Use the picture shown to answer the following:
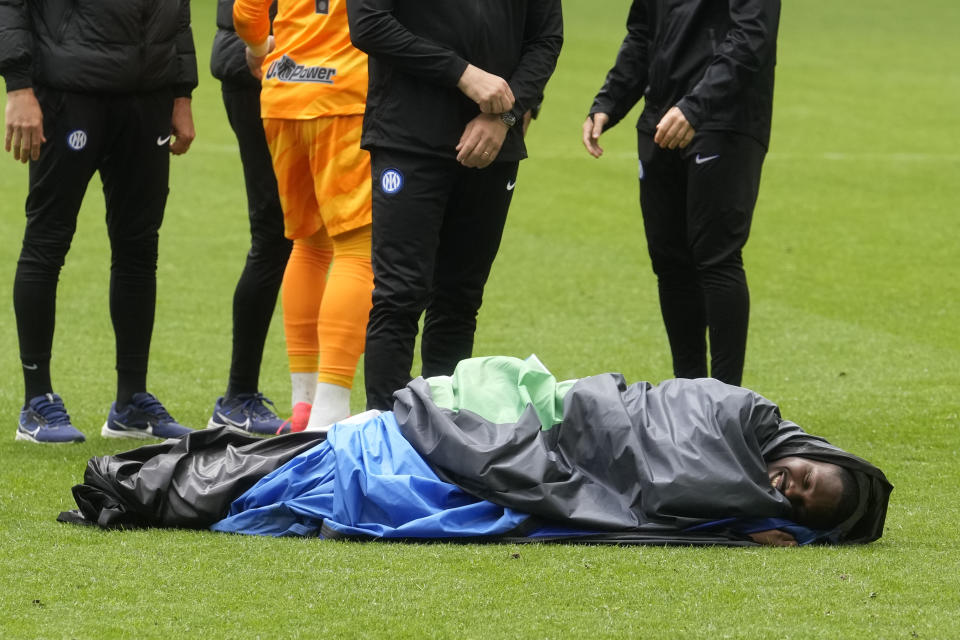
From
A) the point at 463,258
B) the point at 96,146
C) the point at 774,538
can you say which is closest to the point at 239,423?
the point at 96,146

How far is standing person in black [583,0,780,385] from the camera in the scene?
464 centimetres

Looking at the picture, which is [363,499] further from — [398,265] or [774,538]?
[774,538]

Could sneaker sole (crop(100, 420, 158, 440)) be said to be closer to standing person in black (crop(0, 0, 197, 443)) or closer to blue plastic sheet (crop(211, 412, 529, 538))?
standing person in black (crop(0, 0, 197, 443))

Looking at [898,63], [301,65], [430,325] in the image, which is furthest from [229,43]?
[898,63]

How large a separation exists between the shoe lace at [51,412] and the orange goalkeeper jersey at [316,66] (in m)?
A: 1.28

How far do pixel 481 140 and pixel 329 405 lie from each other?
941 millimetres

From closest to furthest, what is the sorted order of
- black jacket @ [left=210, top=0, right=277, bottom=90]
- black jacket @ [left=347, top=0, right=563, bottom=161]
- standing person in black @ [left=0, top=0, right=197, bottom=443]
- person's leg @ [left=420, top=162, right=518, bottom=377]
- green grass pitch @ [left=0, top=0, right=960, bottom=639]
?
green grass pitch @ [left=0, top=0, right=960, bottom=639]
black jacket @ [left=347, top=0, right=563, bottom=161]
person's leg @ [left=420, top=162, right=518, bottom=377]
standing person in black @ [left=0, top=0, right=197, bottom=443]
black jacket @ [left=210, top=0, right=277, bottom=90]

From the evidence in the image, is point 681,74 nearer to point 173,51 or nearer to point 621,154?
point 173,51

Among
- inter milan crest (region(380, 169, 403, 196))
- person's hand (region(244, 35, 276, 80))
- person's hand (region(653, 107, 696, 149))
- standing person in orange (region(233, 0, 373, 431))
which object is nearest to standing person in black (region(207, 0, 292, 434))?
person's hand (region(244, 35, 276, 80))

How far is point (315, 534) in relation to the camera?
3734mm

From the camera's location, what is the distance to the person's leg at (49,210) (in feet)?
16.4

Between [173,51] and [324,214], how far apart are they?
3.01ft

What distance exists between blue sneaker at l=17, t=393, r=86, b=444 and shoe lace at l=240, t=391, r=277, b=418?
0.61 m

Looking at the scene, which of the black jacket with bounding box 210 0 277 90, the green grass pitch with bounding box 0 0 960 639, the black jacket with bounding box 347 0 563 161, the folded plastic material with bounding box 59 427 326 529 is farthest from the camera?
the black jacket with bounding box 210 0 277 90
